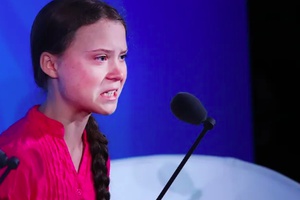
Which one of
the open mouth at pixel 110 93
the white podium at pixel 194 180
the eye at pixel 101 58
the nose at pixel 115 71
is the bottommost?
the white podium at pixel 194 180

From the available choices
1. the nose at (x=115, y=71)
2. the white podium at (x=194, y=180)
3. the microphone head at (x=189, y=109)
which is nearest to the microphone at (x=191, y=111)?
the microphone head at (x=189, y=109)

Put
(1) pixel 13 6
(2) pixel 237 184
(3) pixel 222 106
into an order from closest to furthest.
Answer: (1) pixel 13 6 → (2) pixel 237 184 → (3) pixel 222 106

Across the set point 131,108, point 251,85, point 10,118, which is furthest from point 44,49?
point 251,85

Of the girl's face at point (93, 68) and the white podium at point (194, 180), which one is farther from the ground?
the girl's face at point (93, 68)

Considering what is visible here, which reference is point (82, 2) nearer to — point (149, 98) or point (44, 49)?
point (44, 49)

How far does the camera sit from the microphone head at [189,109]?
66cm

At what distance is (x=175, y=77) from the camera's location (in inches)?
45.6

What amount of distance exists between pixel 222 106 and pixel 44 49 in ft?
1.94

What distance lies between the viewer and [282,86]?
1.33 m

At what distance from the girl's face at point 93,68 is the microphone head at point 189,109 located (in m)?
0.15

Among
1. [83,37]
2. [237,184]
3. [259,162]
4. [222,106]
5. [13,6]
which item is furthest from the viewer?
[259,162]

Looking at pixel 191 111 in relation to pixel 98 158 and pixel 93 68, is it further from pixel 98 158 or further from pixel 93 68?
pixel 98 158

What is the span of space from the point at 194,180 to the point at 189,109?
0.45 meters

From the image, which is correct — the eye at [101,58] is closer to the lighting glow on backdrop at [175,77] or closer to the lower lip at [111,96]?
the lower lip at [111,96]
